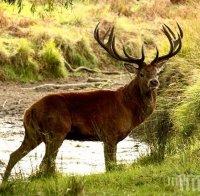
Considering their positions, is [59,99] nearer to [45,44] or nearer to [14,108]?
[14,108]

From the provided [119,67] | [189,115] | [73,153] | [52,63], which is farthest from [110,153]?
[119,67]

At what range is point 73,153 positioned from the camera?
14.9 meters

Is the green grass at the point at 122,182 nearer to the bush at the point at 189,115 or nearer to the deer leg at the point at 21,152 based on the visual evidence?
the deer leg at the point at 21,152

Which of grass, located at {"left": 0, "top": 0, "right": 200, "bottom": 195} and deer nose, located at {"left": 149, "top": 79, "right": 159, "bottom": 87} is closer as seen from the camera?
grass, located at {"left": 0, "top": 0, "right": 200, "bottom": 195}

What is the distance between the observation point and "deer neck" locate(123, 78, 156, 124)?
12.6 metres

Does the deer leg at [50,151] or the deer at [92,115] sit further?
the deer at [92,115]

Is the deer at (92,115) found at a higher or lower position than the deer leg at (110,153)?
higher

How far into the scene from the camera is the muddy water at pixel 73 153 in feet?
42.8

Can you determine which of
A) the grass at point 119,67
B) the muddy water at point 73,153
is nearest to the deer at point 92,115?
the grass at point 119,67

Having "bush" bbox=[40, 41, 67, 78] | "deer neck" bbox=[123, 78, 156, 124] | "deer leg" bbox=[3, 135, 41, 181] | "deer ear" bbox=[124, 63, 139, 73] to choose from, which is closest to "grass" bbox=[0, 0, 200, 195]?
"bush" bbox=[40, 41, 67, 78]

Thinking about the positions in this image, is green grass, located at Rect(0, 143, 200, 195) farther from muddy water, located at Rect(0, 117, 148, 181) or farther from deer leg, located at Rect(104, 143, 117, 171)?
muddy water, located at Rect(0, 117, 148, 181)

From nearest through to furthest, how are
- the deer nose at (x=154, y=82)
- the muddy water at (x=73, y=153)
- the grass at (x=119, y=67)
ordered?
the grass at (x=119, y=67)
the deer nose at (x=154, y=82)
the muddy water at (x=73, y=153)

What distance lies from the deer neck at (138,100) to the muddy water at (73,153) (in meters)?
0.59

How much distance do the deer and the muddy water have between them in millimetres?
644
